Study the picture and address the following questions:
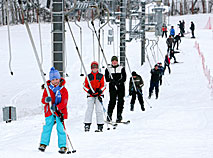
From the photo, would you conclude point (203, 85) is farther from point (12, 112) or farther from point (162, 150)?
point (162, 150)

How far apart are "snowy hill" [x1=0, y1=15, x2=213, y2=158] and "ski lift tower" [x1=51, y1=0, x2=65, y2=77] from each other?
1.82 metres

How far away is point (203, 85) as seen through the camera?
17.7m

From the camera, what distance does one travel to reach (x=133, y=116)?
11070 mm

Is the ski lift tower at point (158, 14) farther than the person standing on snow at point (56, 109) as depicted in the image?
Yes

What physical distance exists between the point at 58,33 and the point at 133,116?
3.49 metres

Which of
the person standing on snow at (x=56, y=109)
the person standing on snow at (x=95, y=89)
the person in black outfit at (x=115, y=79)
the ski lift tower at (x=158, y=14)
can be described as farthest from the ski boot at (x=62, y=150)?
the ski lift tower at (x=158, y=14)

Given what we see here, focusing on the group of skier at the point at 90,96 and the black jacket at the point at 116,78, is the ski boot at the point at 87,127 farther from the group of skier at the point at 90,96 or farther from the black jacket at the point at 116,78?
the black jacket at the point at 116,78

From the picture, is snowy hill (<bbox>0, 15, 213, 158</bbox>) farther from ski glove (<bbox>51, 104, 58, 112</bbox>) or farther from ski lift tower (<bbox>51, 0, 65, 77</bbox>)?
ski lift tower (<bbox>51, 0, 65, 77</bbox>)

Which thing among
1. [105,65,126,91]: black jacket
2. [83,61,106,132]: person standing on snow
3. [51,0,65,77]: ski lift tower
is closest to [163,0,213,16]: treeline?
[51,0,65,77]: ski lift tower

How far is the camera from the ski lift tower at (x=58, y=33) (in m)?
11.6

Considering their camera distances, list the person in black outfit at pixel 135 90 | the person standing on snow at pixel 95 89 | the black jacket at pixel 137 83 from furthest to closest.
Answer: the black jacket at pixel 137 83 < the person in black outfit at pixel 135 90 < the person standing on snow at pixel 95 89

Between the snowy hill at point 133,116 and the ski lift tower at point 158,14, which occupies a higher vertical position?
the ski lift tower at point 158,14

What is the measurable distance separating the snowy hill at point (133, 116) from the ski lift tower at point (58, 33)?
71.8 inches

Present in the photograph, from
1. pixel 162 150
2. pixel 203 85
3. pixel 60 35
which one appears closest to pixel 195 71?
pixel 203 85
